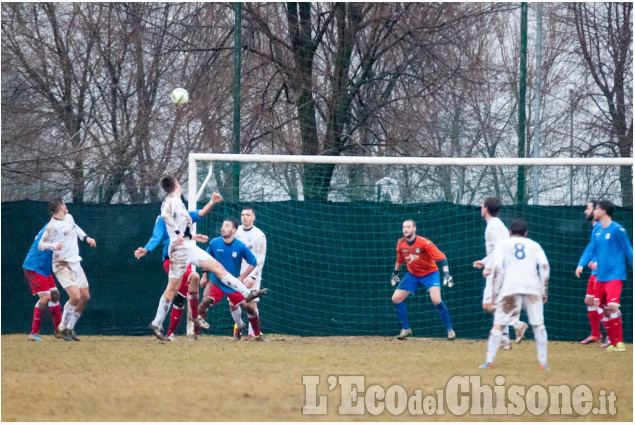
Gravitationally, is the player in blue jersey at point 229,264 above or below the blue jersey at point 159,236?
below

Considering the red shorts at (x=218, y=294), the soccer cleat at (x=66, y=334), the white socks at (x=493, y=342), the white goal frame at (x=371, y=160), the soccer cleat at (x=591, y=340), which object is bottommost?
the soccer cleat at (x=66, y=334)

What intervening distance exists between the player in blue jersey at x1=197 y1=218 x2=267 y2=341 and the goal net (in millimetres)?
1510

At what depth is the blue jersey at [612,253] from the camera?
11.4m

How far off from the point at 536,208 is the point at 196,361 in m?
6.41

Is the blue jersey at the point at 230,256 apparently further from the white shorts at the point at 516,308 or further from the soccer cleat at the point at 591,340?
the soccer cleat at the point at 591,340

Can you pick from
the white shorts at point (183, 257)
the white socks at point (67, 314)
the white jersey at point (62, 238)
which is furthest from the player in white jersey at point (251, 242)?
the white jersey at point (62, 238)

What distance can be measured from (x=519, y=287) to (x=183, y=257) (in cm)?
463

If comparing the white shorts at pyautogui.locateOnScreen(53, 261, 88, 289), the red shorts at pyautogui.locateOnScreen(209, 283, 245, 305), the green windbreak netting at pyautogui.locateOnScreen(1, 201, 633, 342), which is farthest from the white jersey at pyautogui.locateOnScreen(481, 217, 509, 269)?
the white shorts at pyautogui.locateOnScreen(53, 261, 88, 289)

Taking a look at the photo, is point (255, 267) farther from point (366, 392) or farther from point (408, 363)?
point (366, 392)

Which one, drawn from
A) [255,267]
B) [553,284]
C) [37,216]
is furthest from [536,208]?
[37,216]

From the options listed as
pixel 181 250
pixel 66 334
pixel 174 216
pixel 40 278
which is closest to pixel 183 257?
pixel 181 250

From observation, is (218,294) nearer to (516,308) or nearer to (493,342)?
(493,342)

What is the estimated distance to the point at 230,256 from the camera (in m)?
12.3

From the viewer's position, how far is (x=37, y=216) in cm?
1400
